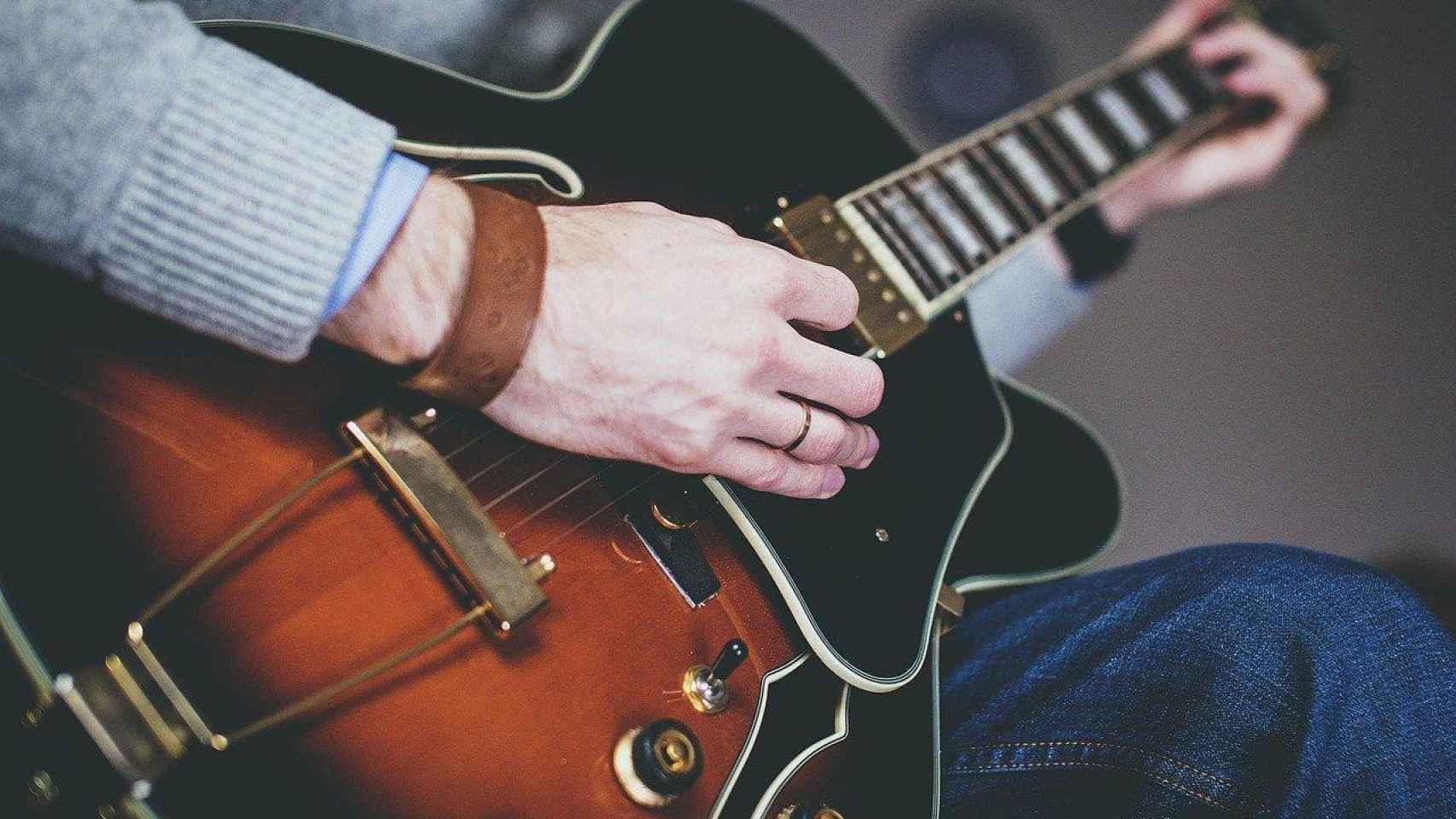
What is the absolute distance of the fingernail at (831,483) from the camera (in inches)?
28.1

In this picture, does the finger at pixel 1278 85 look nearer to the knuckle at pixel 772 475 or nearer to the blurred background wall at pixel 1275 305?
the blurred background wall at pixel 1275 305

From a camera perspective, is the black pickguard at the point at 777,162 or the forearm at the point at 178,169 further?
the black pickguard at the point at 777,162

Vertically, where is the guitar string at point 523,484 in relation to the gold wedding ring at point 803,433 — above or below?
above

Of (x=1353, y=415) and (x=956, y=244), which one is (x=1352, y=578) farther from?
(x=1353, y=415)

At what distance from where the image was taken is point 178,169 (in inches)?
19.2

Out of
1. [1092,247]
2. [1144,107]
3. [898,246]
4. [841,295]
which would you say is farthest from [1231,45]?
[841,295]

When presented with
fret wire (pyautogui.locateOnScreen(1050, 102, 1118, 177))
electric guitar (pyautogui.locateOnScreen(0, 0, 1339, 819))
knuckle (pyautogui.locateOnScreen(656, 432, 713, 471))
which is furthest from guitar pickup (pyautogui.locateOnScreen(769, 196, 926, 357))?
fret wire (pyautogui.locateOnScreen(1050, 102, 1118, 177))

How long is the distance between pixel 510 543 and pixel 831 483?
278 millimetres

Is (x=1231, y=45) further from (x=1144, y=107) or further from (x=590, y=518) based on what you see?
(x=590, y=518)

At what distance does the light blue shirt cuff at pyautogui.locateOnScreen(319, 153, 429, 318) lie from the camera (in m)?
0.54

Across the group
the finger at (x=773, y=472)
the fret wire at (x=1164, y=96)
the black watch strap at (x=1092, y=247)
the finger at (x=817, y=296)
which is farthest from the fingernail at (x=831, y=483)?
the fret wire at (x=1164, y=96)

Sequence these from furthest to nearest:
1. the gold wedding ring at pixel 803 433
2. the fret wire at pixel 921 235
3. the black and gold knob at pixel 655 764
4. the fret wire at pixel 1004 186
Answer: the fret wire at pixel 1004 186 → the fret wire at pixel 921 235 → the gold wedding ring at pixel 803 433 → the black and gold knob at pixel 655 764

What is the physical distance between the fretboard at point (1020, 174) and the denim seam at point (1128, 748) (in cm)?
44

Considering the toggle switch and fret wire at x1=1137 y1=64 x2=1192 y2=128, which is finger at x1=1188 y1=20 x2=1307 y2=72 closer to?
fret wire at x1=1137 y1=64 x2=1192 y2=128
